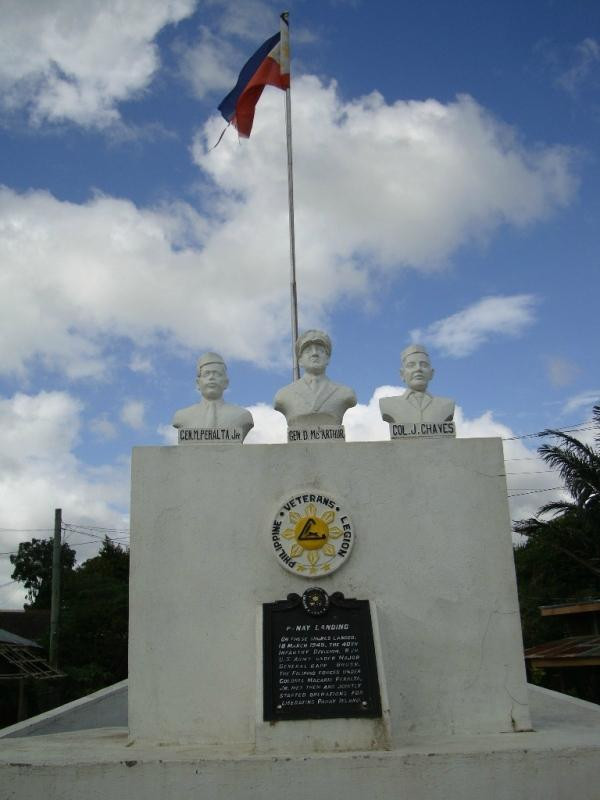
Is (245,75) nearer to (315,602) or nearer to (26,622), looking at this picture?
(315,602)

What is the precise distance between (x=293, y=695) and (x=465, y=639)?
5.34ft

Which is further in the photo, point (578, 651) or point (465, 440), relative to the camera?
point (578, 651)

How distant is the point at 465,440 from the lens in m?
6.91

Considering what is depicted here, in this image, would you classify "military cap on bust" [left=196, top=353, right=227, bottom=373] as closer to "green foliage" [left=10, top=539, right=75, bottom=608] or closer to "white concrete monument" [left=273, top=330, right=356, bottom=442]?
"white concrete monument" [left=273, top=330, right=356, bottom=442]

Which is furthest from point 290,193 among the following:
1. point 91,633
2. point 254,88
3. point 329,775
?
point 91,633

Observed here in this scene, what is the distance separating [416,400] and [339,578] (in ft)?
6.20

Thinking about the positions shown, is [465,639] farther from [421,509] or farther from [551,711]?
[551,711]

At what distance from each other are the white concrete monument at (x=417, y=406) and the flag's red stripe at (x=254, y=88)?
4.02 meters

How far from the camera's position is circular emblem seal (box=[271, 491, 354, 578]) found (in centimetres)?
650

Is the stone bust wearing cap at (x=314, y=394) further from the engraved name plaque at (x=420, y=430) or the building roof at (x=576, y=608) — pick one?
the building roof at (x=576, y=608)

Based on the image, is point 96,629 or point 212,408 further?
point 96,629

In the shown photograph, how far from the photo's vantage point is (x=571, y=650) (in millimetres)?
14500

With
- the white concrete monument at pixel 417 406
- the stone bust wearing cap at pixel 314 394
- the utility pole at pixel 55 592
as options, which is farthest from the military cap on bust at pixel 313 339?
the utility pole at pixel 55 592

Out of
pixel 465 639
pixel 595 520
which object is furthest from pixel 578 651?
pixel 465 639
